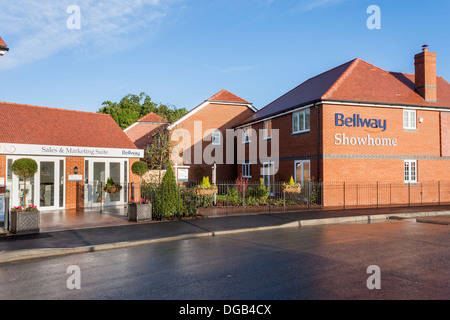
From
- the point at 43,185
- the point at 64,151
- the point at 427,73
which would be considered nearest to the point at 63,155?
the point at 64,151

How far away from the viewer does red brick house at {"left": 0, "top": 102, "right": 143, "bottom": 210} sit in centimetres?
1694

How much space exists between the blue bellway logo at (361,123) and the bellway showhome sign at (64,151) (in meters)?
11.1

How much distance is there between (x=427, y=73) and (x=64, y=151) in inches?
840

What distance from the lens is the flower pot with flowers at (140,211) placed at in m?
13.7

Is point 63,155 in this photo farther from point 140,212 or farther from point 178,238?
point 178,238

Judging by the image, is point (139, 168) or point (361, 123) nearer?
point (139, 168)

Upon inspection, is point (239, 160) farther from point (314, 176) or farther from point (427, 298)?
point (427, 298)

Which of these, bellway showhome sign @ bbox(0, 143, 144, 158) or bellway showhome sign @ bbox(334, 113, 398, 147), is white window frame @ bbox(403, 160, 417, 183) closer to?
bellway showhome sign @ bbox(334, 113, 398, 147)

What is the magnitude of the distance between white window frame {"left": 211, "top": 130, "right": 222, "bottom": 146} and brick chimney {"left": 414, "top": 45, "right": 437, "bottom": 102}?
1639 cm

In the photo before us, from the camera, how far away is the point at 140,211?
13758 mm

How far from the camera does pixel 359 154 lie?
21.2 metres

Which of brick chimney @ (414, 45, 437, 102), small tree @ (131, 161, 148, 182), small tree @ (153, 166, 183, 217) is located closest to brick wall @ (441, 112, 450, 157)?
brick chimney @ (414, 45, 437, 102)

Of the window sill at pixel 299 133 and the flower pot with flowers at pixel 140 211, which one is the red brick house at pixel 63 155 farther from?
the window sill at pixel 299 133
